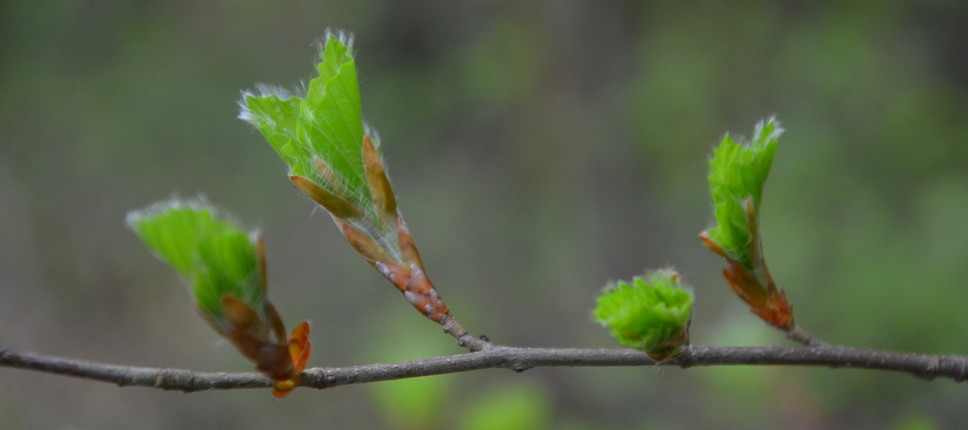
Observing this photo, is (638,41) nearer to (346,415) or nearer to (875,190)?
(875,190)

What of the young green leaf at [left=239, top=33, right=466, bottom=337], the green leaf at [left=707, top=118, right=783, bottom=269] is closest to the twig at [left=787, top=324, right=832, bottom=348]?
the green leaf at [left=707, top=118, right=783, bottom=269]

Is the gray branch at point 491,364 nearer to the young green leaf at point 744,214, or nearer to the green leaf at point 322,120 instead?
the young green leaf at point 744,214

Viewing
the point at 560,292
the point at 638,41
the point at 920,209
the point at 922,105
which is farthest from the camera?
the point at 560,292

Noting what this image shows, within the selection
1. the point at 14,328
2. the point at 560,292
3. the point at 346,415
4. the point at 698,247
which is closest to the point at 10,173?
the point at 14,328

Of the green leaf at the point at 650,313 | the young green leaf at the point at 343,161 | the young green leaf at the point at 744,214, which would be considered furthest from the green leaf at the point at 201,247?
the young green leaf at the point at 744,214

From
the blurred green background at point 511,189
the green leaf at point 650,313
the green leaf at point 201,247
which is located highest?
the blurred green background at point 511,189
